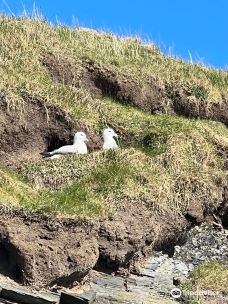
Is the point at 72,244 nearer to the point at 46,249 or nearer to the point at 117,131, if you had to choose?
the point at 46,249

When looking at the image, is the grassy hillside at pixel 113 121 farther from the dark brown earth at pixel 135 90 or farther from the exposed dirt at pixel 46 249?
the exposed dirt at pixel 46 249

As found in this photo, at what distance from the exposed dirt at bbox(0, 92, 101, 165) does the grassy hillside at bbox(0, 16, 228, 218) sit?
68 millimetres

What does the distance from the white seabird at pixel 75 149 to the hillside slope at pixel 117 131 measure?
0.31 meters

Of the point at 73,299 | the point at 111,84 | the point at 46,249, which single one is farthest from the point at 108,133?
the point at 73,299

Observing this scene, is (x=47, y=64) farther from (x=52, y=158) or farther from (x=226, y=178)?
(x=226, y=178)

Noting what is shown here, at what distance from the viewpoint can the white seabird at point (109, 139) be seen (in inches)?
659

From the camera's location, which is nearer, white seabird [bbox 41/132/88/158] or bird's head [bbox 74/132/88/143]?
white seabird [bbox 41/132/88/158]

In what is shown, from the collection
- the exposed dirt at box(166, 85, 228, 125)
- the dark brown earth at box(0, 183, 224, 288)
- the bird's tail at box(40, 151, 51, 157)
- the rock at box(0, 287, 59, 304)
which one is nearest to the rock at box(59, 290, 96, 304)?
the rock at box(0, 287, 59, 304)

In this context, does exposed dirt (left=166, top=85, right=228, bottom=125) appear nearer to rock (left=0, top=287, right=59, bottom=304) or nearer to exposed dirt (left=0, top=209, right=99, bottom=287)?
exposed dirt (left=0, top=209, right=99, bottom=287)

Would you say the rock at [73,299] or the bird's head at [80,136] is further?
the bird's head at [80,136]

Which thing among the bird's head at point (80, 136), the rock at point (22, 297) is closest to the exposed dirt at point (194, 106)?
the bird's head at point (80, 136)

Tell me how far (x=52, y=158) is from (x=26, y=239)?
423cm

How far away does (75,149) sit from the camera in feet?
52.9

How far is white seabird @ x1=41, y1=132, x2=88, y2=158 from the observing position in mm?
16078
